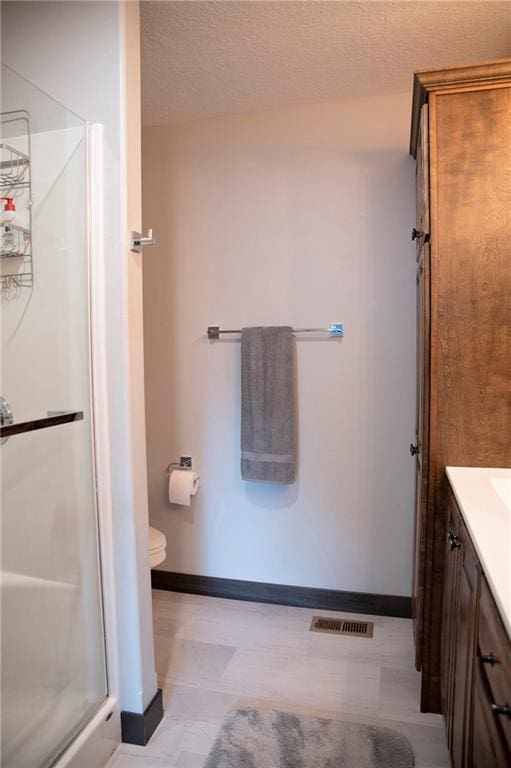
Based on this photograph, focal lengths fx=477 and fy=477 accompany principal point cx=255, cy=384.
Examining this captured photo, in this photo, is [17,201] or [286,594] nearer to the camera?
[17,201]

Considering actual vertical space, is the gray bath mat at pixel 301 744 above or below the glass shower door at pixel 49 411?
below

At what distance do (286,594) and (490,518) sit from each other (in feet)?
4.98

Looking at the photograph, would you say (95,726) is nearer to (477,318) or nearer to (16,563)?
(16,563)

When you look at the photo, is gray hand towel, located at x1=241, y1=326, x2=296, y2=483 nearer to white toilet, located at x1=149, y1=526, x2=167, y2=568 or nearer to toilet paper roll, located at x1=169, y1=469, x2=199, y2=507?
toilet paper roll, located at x1=169, y1=469, x2=199, y2=507

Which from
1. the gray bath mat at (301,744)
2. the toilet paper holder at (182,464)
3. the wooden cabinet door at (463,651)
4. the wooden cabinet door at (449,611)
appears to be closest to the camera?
the wooden cabinet door at (463,651)

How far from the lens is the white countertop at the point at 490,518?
91 cm

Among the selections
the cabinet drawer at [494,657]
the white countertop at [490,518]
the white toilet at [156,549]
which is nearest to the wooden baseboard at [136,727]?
the white toilet at [156,549]

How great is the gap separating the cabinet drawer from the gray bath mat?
29.0 inches

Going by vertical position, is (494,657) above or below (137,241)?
below

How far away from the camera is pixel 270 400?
2338mm

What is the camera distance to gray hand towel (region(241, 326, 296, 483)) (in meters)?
2.32

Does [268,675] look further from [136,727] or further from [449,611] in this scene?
[449,611]

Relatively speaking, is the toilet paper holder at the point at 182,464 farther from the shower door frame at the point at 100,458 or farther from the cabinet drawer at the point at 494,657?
the cabinet drawer at the point at 494,657

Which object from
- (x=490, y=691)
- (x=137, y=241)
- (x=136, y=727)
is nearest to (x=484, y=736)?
(x=490, y=691)
